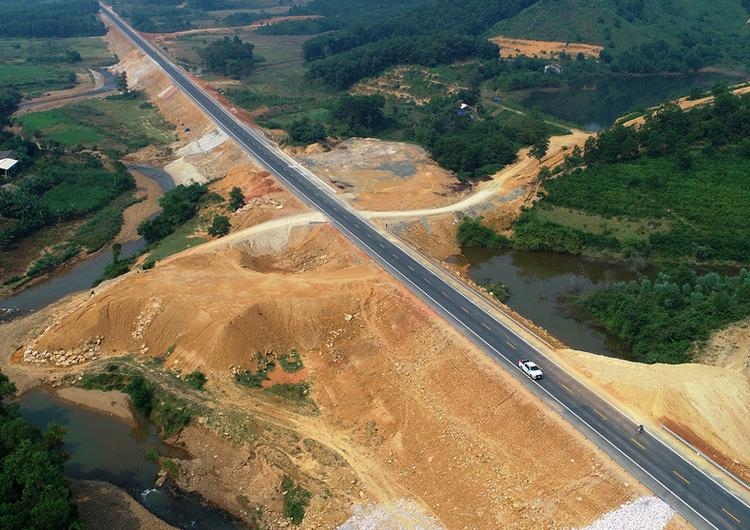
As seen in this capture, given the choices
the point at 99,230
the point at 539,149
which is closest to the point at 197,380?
the point at 99,230

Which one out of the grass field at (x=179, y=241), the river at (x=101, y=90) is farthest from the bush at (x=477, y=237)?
the river at (x=101, y=90)

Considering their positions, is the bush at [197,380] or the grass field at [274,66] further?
the grass field at [274,66]

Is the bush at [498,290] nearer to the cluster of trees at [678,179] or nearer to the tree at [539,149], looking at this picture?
the cluster of trees at [678,179]

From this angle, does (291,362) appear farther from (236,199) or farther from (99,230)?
(99,230)

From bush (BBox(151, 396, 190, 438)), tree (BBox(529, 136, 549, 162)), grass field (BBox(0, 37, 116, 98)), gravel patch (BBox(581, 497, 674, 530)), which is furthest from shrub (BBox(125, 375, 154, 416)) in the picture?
grass field (BBox(0, 37, 116, 98))

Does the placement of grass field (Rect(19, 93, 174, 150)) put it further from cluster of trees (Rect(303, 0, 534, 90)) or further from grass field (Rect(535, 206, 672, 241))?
grass field (Rect(535, 206, 672, 241))

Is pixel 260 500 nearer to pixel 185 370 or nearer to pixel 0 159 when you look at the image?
pixel 185 370

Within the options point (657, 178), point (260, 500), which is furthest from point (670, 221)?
point (260, 500)
